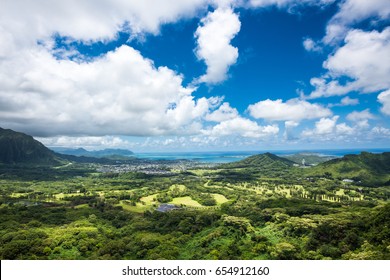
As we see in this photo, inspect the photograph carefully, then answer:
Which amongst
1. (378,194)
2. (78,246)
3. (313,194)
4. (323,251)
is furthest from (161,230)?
(378,194)

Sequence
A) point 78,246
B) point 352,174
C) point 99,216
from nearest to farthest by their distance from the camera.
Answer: point 78,246 < point 99,216 < point 352,174

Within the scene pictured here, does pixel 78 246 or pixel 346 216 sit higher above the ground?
pixel 346 216

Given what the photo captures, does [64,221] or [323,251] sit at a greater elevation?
[323,251]

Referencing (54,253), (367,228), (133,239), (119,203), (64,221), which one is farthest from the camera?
(119,203)

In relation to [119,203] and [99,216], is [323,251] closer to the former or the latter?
[99,216]

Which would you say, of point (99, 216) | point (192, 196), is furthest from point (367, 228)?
point (192, 196)

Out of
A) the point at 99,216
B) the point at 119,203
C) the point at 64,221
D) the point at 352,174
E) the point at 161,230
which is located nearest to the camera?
the point at 161,230

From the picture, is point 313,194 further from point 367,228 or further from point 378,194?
point 367,228

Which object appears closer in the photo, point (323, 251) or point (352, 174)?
point (323, 251)

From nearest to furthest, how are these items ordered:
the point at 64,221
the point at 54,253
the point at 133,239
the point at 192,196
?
the point at 54,253
the point at 133,239
the point at 64,221
the point at 192,196
